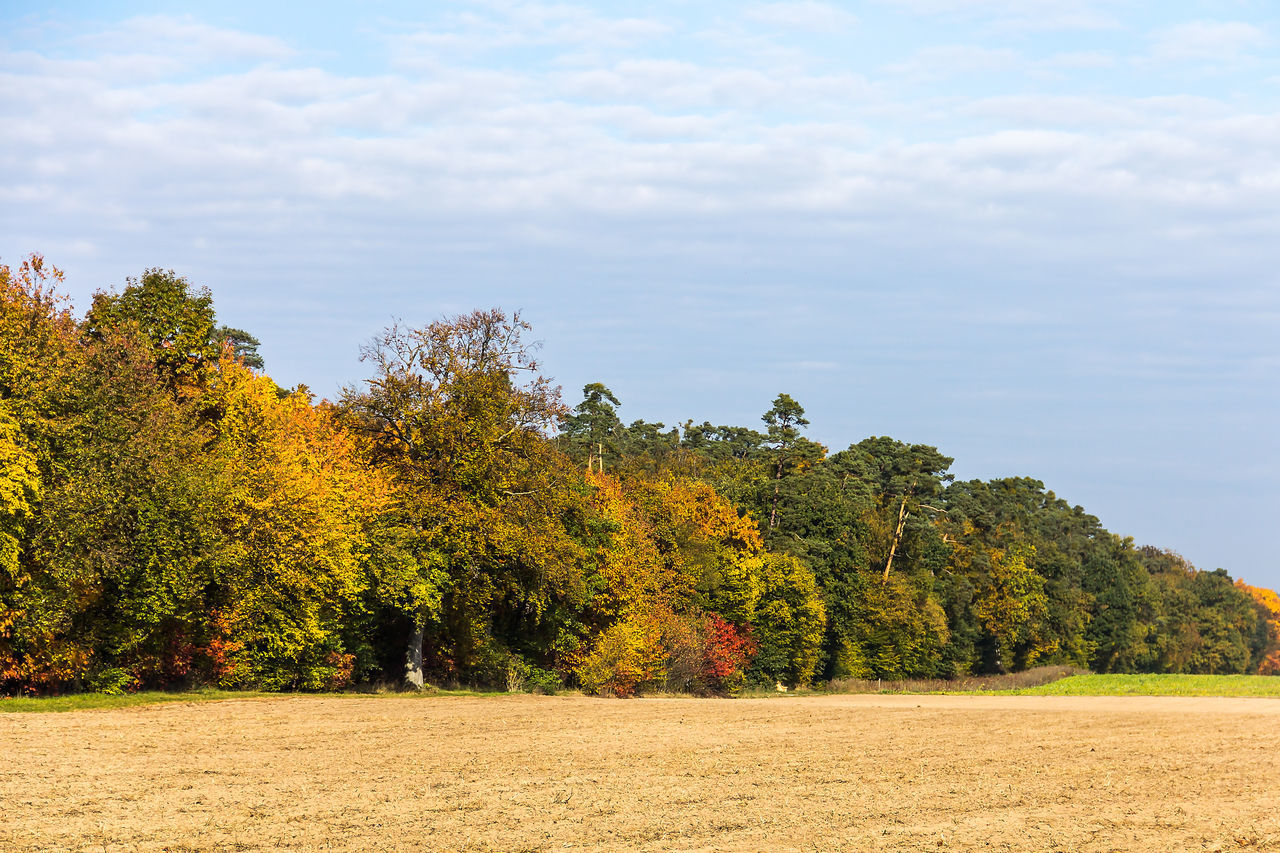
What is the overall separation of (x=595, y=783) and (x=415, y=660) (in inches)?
1040

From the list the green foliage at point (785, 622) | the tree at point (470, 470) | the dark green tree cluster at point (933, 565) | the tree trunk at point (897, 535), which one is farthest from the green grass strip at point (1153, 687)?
the tree at point (470, 470)

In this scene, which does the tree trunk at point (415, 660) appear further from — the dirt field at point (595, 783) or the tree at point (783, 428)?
the tree at point (783, 428)

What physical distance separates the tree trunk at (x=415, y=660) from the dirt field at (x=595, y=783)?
8564 millimetres

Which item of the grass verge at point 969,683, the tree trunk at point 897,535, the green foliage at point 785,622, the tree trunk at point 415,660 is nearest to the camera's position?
the tree trunk at point 415,660

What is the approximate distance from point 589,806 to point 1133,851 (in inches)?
345

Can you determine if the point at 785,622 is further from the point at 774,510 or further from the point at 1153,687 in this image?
the point at 1153,687

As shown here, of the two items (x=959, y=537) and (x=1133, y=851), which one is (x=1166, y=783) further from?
(x=959, y=537)

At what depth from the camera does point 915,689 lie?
87.8 meters

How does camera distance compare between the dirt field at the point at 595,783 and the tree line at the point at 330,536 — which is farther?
the tree line at the point at 330,536

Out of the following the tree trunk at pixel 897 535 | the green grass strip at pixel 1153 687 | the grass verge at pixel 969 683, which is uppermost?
the tree trunk at pixel 897 535

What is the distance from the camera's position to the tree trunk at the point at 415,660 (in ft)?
155

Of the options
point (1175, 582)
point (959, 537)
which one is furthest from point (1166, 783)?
point (1175, 582)

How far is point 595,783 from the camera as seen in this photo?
75.0 feet

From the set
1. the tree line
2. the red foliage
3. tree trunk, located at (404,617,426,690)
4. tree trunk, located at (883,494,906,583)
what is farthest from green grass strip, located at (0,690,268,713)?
tree trunk, located at (883,494,906,583)
